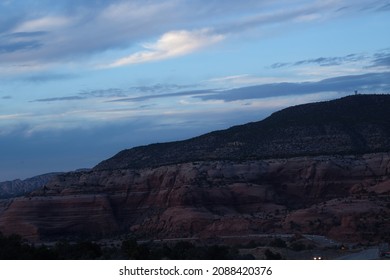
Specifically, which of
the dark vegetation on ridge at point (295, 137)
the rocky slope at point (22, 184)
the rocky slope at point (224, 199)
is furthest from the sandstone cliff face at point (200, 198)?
the rocky slope at point (22, 184)

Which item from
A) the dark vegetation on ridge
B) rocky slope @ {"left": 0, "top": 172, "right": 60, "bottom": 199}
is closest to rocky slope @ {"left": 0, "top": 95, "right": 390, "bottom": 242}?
the dark vegetation on ridge

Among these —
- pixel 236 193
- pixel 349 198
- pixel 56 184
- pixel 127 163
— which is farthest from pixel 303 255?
pixel 127 163

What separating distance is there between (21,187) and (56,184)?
7610 cm

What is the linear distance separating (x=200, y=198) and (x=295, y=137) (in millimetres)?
Result: 22031

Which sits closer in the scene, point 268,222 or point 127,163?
point 268,222

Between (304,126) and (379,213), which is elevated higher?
(304,126)

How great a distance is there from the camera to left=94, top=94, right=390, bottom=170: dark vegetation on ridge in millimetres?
79363

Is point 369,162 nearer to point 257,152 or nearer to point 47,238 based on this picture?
point 257,152

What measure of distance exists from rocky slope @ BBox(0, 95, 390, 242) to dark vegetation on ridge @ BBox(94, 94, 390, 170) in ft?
3.55

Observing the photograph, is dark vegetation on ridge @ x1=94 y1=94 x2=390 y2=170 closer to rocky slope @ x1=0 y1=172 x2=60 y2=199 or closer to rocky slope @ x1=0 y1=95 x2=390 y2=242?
rocky slope @ x1=0 y1=95 x2=390 y2=242

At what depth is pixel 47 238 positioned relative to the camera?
201ft

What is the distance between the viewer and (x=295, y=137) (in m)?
82.6

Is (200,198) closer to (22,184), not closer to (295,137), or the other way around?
(295,137)

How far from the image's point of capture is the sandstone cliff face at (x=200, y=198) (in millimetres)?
59406
